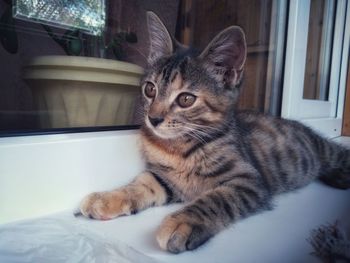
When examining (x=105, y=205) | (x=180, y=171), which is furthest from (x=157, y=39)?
(x=105, y=205)

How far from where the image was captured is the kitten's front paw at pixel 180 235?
0.53 metres

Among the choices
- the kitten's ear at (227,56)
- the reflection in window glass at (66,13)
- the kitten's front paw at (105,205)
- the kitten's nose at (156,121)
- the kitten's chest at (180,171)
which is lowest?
the kitten's front paw at (105,205)

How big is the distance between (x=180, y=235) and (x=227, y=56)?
0.49 metres

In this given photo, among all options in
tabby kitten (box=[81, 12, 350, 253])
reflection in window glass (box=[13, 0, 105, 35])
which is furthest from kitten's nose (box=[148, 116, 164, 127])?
reflection in window glass (box=[13, 0, 105, 35])

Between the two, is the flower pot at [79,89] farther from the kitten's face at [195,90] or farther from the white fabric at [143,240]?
the white fabric at [143,240]

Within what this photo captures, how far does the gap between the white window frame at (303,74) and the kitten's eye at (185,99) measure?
0.77 m

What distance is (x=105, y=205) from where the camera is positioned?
2.23 ft

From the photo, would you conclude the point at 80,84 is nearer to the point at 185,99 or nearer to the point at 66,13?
the point at 66,13

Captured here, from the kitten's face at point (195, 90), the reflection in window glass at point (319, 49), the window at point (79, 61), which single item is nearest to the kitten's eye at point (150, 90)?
the kitten's face at point (195, 90)

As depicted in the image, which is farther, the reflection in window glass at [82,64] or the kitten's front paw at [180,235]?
the reflection in window glass at [82,64]

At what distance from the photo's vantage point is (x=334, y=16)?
1.89 meters

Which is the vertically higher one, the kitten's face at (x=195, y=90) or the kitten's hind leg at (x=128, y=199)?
the kitten's face at (x=195, y=90)

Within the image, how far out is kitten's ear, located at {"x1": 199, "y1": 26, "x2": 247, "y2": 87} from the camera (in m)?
0.78

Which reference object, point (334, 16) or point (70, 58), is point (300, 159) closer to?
point (70, 58)
